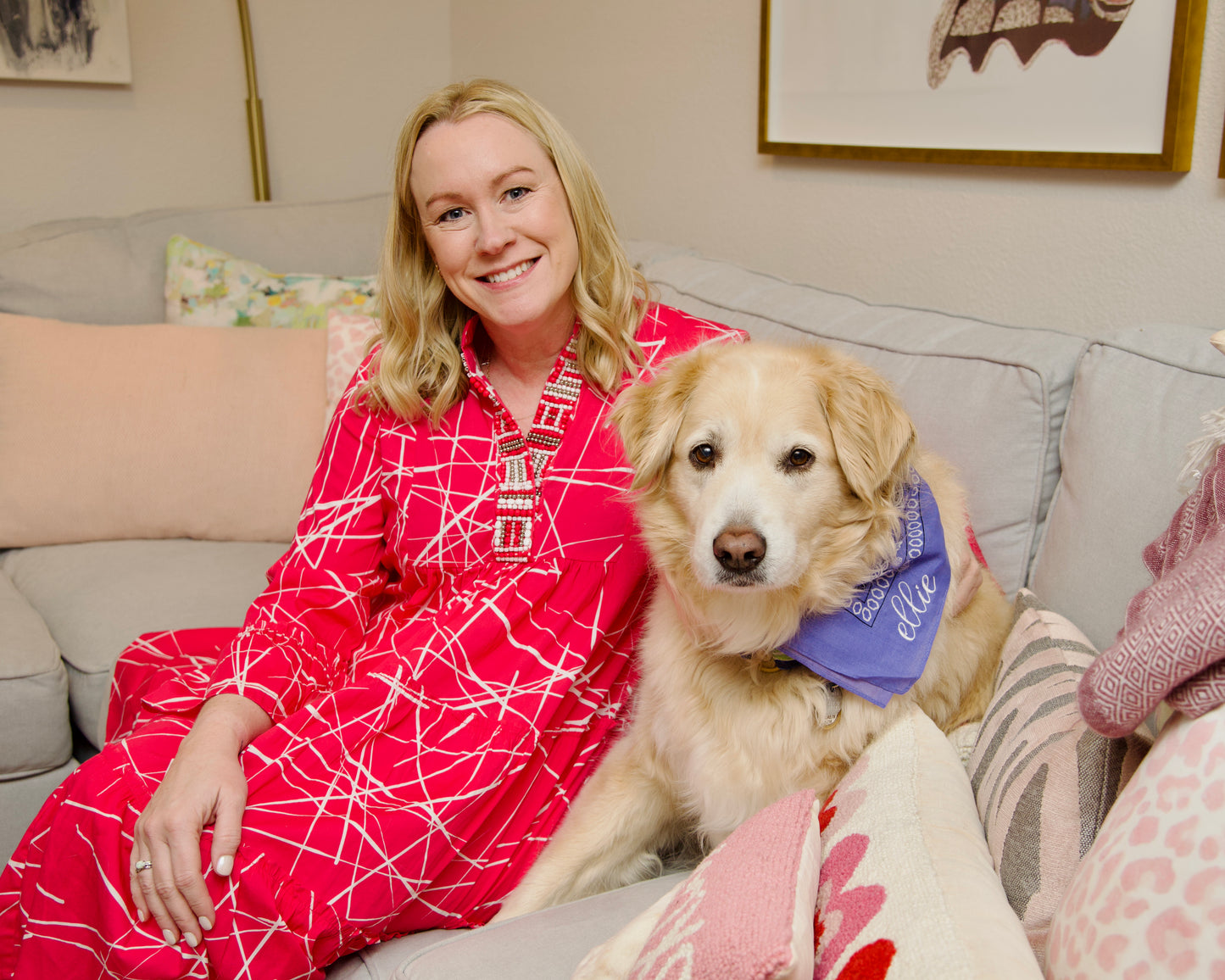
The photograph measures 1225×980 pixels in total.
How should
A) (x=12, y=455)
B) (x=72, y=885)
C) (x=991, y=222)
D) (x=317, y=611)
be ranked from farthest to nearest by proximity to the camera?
(x=12, y=455) → (x=991, y=222) → (x=317, y=611) → (x=72, y=885)

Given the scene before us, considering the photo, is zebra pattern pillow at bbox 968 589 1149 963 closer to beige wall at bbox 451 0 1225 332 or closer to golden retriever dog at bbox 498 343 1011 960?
golden retriever dog at bbox 498 343 1011 960

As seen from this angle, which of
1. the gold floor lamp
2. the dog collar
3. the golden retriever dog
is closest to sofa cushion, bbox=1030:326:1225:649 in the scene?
the golden retriever dog

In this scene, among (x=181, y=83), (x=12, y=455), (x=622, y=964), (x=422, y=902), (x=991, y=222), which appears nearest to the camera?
(x=622, y=964)

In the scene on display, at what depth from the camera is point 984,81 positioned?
1.96 meters

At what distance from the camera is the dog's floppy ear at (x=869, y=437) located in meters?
1.26

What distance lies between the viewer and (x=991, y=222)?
2.03 metres

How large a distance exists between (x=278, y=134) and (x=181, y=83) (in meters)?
0.38

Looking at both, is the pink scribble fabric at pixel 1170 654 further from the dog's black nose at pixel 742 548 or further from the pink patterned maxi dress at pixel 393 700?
the pink patterned maxi dress at pixel 393 700

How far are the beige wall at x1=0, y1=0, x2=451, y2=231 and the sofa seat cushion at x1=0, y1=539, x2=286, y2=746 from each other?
4.94 ft

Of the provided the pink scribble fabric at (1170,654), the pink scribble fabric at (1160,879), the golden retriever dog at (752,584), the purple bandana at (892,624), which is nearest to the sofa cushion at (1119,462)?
the golden retriever dog at (752,584)

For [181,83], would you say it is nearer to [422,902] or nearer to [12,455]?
[12,455]

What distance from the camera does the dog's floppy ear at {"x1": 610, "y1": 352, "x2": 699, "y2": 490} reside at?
135 cm

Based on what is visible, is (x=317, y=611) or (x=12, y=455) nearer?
(x=317, y=611)

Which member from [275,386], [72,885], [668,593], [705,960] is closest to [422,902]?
[72,885]
